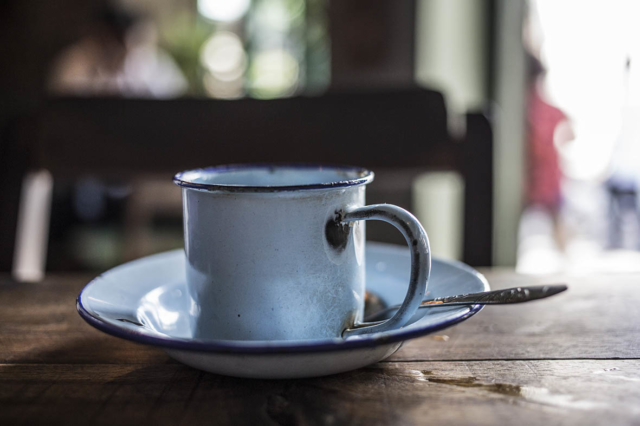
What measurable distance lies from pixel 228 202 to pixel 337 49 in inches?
69.2

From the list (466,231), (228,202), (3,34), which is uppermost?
(3,34)

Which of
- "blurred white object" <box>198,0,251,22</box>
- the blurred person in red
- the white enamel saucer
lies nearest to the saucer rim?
the white enamel saucer

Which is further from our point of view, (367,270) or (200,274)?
(367,270)

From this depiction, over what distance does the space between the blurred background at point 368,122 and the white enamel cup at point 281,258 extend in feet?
1.36

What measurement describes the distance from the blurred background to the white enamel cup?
0.41m

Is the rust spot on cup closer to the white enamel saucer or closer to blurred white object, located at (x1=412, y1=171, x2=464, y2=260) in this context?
the white enamel saucer

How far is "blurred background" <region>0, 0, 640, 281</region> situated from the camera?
2.93 ft

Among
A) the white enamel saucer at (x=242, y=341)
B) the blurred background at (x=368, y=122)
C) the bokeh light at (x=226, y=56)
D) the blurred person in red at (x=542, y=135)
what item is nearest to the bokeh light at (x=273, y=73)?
the blurred background at (x=368, y=122)

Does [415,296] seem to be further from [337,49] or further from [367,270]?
[337,49]

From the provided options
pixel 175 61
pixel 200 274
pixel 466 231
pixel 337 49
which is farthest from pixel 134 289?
pixel 175 61

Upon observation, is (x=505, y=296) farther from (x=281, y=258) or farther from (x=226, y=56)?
(x=226, y=56)

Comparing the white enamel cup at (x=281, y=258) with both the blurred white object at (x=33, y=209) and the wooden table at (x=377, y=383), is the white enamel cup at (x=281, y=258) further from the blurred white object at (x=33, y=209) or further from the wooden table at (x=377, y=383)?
the blurred white object at (x=33, y=209)

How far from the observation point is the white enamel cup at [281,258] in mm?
322

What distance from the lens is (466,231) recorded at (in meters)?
0.76
